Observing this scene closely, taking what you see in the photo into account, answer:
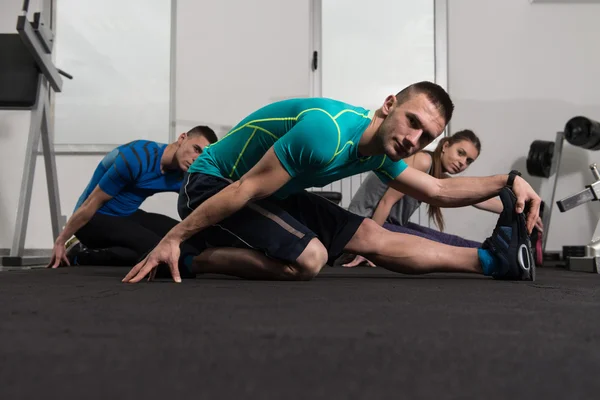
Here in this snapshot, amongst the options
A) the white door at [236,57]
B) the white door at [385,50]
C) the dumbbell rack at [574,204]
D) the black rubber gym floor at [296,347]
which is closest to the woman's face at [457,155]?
the dumbbell rack at [574,204]

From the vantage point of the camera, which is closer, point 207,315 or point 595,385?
point 595,385

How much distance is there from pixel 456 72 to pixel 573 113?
2.77 ft

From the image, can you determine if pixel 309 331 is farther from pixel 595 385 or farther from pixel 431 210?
pixel 431 210

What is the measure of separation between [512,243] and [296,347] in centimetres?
118

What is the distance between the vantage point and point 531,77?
3.87 m

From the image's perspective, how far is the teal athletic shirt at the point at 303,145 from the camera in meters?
1.34

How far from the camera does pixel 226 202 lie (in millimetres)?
1410

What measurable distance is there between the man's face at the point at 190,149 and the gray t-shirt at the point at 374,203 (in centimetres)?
77

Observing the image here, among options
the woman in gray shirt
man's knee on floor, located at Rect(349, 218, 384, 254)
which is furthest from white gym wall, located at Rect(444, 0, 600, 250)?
man's knee on floor, located at Rect(349, 218, 384, 254)

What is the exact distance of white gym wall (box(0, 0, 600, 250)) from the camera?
384 cm

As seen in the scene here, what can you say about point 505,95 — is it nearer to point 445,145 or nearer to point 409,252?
point 445,145

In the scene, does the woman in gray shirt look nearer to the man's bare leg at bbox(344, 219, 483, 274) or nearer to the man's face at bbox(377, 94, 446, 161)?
the man's bare leg at bbox(344, 219, 483, 274)

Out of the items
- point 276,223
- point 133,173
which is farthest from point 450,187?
point 133,173

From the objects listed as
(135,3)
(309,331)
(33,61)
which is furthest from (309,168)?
(135,3)
